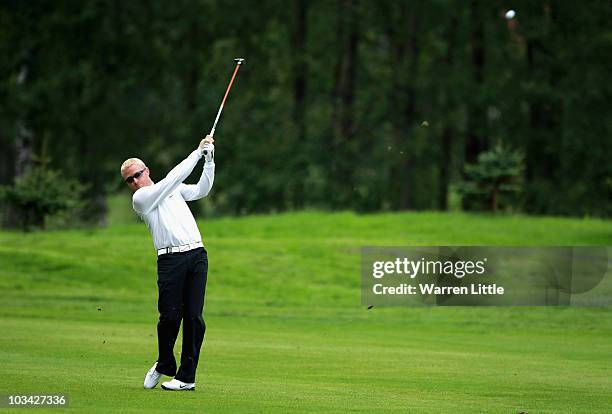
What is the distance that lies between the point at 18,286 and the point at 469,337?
37.1ft

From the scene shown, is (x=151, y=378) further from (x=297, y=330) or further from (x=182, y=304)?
(x=297, y=330)

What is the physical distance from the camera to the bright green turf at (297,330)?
11711 mm

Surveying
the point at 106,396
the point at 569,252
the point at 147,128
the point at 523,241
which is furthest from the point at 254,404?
the point at 147,128

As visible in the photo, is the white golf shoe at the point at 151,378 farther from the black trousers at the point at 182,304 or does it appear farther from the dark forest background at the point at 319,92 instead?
the dark forest background at the point at 319,92

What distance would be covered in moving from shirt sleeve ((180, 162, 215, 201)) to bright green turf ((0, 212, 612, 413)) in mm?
1674

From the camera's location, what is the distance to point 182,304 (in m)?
11.7

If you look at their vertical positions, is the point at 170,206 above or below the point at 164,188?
below

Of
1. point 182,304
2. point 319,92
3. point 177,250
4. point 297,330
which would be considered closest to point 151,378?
point 182,304

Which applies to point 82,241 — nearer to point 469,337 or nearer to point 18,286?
point 18,286

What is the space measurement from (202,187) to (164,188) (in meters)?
0.37

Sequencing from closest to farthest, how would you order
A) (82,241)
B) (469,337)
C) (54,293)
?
(469,337) → (54,293) → (82,241)

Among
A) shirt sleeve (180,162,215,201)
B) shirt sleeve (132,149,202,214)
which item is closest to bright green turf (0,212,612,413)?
shirt sleeve (132,149,202,214)

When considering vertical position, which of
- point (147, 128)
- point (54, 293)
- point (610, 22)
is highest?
point (610, 22)

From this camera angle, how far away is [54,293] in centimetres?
2686
